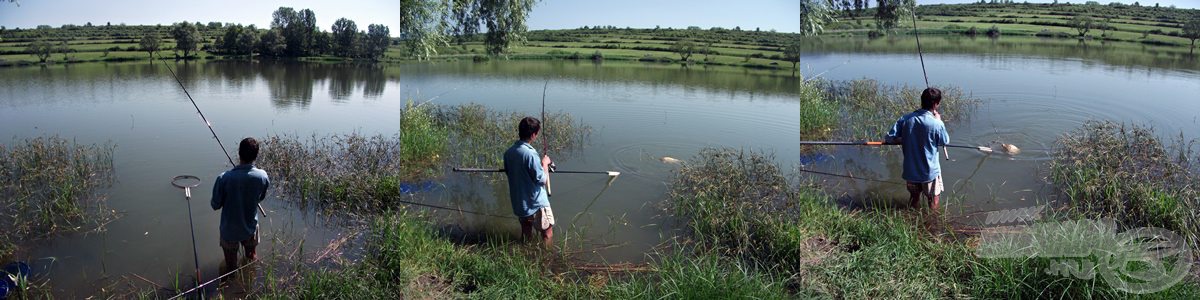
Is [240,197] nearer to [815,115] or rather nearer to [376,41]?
[376,41]

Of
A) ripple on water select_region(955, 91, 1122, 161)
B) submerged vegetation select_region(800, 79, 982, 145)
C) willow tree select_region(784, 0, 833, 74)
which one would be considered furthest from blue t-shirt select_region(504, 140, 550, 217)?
ripple on water select_region(955, 91, 1122, 161)

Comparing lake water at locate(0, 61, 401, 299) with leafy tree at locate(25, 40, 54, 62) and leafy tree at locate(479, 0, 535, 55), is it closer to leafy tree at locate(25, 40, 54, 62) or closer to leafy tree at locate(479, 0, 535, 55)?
leafy tree at locate(25, 40, 54, 62)

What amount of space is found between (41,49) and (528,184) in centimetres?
433

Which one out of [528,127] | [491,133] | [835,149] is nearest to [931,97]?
[835,149]

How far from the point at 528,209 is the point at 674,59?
543 cm

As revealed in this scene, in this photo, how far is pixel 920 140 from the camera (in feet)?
12.7

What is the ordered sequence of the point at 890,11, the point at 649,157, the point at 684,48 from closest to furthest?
1. the point at 890,11
2. the point at 649,157
3. the point at 684,48

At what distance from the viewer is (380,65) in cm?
559

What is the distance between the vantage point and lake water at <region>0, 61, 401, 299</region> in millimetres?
3893

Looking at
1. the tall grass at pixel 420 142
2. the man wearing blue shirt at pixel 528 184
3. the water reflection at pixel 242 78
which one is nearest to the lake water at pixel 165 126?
the water reflection at pixel 242 78

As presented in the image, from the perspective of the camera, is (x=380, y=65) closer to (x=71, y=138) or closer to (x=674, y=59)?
(x=71, y=138)

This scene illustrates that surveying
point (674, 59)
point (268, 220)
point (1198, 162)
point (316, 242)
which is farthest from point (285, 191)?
point (1198, 162)

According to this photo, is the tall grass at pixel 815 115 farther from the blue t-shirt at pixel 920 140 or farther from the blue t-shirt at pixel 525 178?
the blue t-shirt at pixel 525 178

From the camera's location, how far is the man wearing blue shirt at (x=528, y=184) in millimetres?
3254
